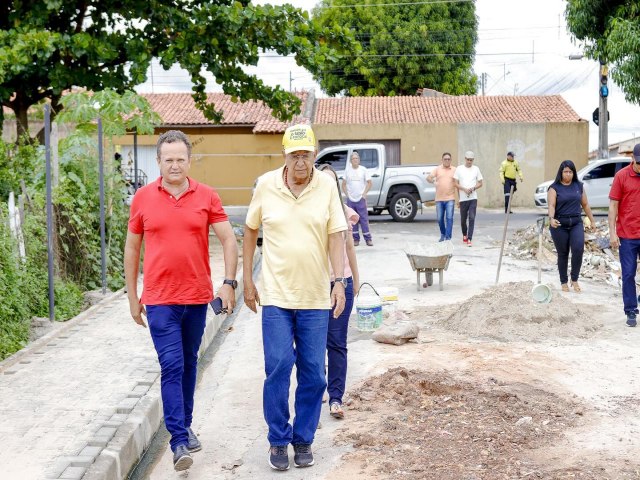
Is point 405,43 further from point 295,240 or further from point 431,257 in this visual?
point 295,240

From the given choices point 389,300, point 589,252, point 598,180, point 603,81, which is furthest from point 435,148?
point 389,300

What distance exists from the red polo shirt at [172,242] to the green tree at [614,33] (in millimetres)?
17163

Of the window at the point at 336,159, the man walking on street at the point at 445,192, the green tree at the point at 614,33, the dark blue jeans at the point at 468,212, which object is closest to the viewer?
the man walking on street at the point at 445,192

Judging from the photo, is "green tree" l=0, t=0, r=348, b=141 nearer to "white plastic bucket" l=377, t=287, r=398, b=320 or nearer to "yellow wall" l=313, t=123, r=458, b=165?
"white plastic bucket" l=377, t=287, r=398, b=320

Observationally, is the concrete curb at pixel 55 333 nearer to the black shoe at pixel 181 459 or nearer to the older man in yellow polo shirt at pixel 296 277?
the black shoe at pixel 181 459

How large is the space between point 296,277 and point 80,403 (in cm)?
226

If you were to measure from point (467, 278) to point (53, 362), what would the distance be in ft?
24.8

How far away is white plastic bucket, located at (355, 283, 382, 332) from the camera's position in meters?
9.38

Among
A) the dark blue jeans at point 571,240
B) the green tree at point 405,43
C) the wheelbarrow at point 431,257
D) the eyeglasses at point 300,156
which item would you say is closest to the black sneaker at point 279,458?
the eyeglasses at point 300,156

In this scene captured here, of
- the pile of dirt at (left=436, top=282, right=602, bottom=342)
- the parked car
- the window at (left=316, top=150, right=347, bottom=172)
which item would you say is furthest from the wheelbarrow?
the parked car

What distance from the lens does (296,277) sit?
5250mm

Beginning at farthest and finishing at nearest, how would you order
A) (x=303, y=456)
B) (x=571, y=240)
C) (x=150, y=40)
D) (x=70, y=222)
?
(x=150, y=40), (x=571, y=240), (x=70, y=222), (x=303, y=456)

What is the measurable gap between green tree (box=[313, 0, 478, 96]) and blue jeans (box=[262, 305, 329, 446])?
1650 inches

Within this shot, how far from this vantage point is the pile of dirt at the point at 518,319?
9.38 m
